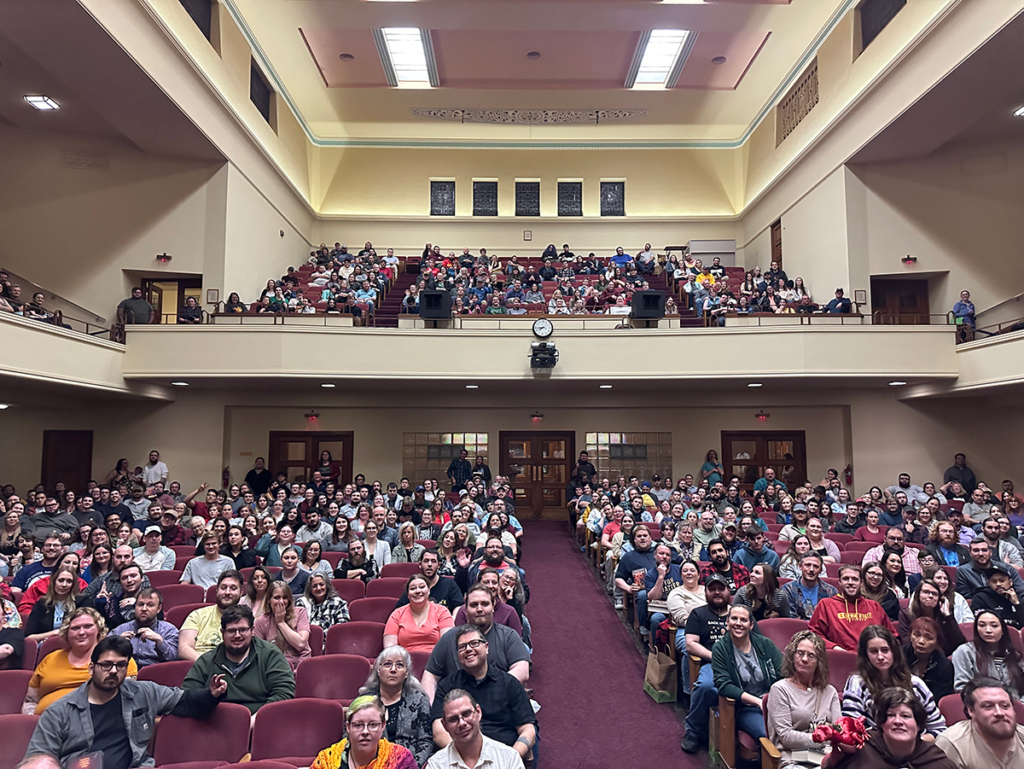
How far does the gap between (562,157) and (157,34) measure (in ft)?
35.6

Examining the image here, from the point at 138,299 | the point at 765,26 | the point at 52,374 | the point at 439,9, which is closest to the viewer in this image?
the point at 52,374

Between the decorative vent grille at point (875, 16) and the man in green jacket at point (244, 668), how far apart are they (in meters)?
13.0

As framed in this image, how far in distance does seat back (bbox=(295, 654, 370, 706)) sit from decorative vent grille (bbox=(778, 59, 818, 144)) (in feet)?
46.2

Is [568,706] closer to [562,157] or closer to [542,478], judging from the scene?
[542,478]

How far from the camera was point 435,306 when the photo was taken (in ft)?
36.8

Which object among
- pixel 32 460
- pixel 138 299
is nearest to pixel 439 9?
pixel 138 299

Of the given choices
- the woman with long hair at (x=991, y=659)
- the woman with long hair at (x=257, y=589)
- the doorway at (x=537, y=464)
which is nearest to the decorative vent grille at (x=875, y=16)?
the doorway at (x=537, y=464)

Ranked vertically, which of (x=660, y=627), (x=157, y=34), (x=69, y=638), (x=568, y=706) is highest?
(x=157, y=34)

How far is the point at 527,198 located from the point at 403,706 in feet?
54.8

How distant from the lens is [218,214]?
40.1ft

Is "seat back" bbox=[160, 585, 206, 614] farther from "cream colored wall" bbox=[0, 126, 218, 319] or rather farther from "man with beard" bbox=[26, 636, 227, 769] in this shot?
"cream colored wall" bbox=[0, 126, 218, 319]

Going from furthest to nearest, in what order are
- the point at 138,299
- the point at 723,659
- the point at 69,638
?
1. the point at 138,299
2. the point at 723,659
3. the point at 69,638

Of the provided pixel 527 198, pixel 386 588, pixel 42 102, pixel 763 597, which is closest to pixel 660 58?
pixel 527 198

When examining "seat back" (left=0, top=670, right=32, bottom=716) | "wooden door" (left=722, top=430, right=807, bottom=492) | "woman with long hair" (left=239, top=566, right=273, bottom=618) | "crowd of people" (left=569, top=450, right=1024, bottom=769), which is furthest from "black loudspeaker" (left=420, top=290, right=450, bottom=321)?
"seat back" (left=0, top=670, right=32, bottom=716)
